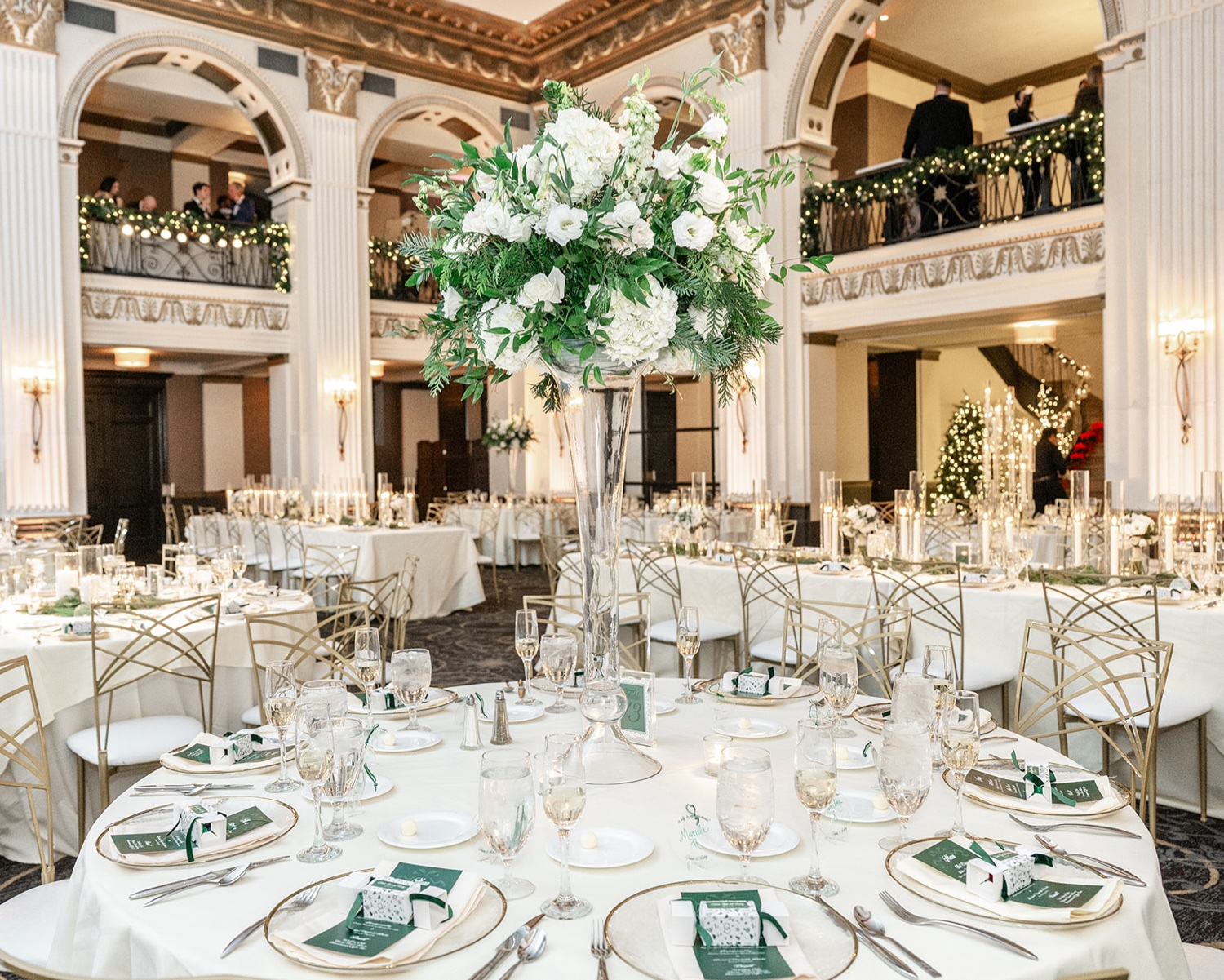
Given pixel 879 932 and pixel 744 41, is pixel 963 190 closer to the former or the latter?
pixel 744 41

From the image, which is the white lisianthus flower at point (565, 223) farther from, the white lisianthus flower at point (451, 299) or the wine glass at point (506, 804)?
the wine glass at point (506, 804)

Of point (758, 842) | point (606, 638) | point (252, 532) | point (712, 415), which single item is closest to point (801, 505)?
point (712, 415)

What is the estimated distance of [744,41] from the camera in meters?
11.9

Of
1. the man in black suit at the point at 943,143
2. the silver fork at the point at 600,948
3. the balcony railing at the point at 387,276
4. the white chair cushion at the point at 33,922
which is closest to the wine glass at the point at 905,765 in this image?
the silver fork at the point at 600,948

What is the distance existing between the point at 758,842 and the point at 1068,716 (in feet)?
10.9

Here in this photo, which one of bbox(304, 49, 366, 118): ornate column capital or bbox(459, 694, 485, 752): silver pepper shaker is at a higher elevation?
bbox(304, 49, 366, 118): ornate column capital

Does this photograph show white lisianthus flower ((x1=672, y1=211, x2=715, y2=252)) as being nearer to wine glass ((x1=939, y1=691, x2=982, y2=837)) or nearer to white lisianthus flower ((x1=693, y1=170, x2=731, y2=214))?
white lisianthus flower ((x1=693, y1=170, x2=731, y2=214))

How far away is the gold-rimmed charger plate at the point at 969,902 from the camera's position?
1.44 m

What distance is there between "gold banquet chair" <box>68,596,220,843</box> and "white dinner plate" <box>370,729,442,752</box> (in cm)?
141

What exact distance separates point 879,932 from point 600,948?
0.39m

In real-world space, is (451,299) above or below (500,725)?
above

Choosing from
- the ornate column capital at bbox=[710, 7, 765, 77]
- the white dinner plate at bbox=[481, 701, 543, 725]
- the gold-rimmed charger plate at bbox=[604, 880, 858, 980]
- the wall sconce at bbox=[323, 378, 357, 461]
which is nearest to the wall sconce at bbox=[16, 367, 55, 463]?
the wall sconce at bbox=[323, 378, 357, 461]

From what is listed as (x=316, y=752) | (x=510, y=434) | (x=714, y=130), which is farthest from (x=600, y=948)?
(x=510, y=434)

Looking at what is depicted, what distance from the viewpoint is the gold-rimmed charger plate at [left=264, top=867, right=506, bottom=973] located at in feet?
4.41
